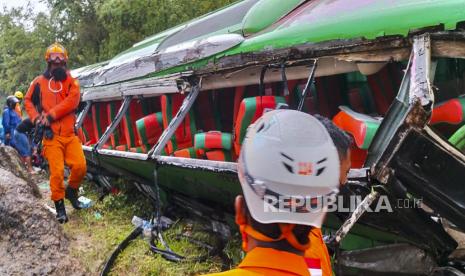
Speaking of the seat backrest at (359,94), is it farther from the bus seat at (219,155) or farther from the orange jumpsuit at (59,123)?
the orange jumpsuit at (59,123)

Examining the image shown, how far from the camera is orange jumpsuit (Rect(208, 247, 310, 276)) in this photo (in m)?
1.04

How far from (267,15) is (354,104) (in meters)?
0.96

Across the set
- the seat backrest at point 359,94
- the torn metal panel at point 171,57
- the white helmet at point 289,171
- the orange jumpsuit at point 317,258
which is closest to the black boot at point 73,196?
the torn metal panel at point 171,57

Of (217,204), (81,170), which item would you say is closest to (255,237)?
(217,204)

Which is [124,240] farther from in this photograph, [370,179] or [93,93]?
[93,93]

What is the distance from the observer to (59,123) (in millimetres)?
4980

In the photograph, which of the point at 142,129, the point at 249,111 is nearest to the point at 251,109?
the point at 249,111

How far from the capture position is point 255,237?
1.10 meters

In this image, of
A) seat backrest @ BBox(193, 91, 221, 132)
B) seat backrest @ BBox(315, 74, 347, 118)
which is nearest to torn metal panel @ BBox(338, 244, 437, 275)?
seat backrest @ BBox(315, 74, 347, 118)

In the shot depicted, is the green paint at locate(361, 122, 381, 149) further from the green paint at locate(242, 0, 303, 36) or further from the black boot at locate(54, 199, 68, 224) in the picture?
the black boot at locate(54, 199, 68, 224)

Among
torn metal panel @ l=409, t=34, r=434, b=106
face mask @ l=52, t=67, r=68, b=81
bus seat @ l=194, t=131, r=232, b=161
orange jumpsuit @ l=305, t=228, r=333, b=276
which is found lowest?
bus seat @ l=194, t=131, r=232, b=161

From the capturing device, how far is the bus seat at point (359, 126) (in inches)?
102

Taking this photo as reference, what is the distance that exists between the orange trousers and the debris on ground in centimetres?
62

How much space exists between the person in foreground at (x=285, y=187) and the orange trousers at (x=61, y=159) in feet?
13.7
